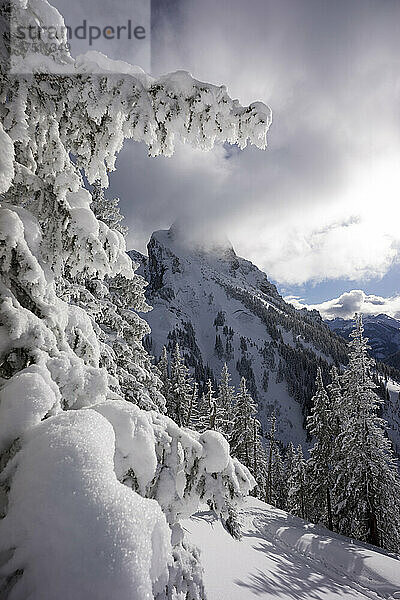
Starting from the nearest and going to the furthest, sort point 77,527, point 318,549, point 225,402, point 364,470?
point 77,527 → point 318,549 → point 364,470 → point 225,402

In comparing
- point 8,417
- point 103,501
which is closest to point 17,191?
point 8,417

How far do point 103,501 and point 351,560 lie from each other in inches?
790

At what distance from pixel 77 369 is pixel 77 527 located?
4.62 ft

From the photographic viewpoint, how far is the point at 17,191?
10.3 ft

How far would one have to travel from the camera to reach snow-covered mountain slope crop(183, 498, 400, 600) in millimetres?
7168

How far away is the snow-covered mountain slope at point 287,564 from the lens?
717cm

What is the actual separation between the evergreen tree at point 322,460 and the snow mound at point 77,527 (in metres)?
29.5

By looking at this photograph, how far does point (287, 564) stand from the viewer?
13156 millimetres

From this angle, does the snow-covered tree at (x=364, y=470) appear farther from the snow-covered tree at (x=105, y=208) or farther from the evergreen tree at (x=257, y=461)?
the snow-covered tree at (x=105, y=208)

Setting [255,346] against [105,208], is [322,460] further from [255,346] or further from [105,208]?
[255,346]

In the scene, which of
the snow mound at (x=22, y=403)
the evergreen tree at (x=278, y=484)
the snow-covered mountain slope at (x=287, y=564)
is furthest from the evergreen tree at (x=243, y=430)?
the snow mound at (x=22, y=403)

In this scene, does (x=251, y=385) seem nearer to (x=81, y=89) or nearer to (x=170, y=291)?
(x=170, y=291)

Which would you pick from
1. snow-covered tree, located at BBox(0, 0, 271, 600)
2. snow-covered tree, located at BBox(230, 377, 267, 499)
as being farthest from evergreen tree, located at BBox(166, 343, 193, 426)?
snow-covered tree, located at BBox(0, 0, 271, 600)

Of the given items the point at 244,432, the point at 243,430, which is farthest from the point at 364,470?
the point at 243,430
